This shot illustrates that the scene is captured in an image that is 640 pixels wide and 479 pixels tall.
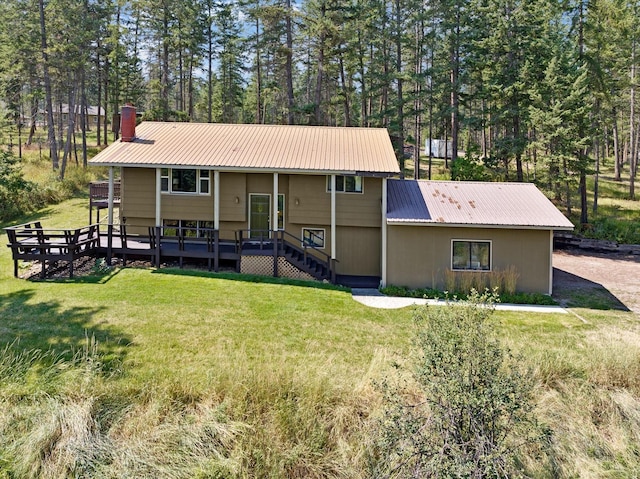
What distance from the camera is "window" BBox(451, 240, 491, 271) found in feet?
42.1

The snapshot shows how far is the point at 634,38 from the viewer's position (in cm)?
2634

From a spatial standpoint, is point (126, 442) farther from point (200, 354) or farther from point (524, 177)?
point (524, 177)

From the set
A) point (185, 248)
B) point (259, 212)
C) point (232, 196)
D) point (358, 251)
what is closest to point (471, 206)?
point (358, 251)

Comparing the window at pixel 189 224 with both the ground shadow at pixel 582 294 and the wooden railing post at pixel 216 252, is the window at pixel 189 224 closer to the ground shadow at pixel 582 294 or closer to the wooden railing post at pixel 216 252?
the wooden railing post at pixel 216 252

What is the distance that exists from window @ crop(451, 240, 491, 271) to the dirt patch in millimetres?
2485

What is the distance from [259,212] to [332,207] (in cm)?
286

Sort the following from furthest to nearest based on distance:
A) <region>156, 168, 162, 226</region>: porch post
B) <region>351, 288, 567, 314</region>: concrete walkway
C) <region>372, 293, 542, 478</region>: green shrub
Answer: <region>156, 168, 162, 226</region>: porch post → <region>351, 288, 567, 314</region>: concrete walkway → <region>372, 293, 542, 478</region>: green shrub

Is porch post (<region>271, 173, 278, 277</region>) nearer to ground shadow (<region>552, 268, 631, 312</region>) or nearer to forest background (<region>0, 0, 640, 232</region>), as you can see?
ground shadow (<region>552, 268, 631, 312</region>)

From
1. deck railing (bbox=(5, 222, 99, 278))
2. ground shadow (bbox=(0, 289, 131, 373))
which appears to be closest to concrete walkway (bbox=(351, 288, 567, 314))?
ground shadow (bbox=(0, 289, 131, 373))

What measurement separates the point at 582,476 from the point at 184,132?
15.9m

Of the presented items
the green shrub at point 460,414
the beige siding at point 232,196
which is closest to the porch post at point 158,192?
the beige siding at point 232,196

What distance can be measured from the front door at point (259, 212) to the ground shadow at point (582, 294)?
988 centimetres

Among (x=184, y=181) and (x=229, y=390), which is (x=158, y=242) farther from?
(x=229, y=390)

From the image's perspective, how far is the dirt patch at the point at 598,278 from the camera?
12.3 meters
